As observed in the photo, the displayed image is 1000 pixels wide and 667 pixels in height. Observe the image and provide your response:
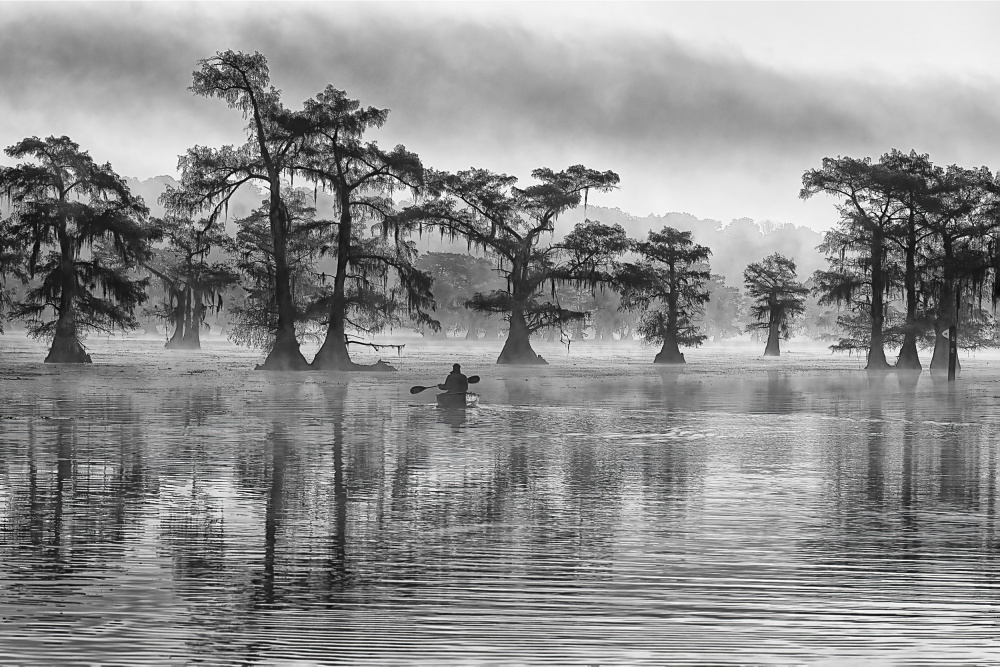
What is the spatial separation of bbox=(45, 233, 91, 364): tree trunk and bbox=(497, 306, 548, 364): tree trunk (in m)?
22.9

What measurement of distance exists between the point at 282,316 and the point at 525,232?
65.8 feet

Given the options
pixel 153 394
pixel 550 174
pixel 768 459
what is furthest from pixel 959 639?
pixel 550 174

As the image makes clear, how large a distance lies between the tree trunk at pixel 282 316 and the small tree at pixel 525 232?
13.9m

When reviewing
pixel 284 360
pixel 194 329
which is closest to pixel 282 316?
pixel 284 360

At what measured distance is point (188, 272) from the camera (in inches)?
2987

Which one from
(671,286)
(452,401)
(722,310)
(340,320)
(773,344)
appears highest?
(722,310)

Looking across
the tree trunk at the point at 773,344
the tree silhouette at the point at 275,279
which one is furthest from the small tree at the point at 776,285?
the tree silhouette at the point at 275,279

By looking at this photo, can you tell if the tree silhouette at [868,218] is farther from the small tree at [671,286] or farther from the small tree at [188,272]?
the small tree at [188,272]

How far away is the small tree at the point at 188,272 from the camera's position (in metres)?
70.5

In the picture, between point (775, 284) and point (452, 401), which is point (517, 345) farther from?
A: point (452, 401)

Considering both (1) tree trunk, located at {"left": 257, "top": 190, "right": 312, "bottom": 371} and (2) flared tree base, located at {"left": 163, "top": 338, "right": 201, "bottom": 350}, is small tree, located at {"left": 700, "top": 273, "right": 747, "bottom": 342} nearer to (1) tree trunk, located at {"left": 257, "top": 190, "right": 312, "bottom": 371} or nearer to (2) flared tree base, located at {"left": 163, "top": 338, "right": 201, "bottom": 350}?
(2) flared tree base, located at {"left": 163, "top": 338, "right": 201, "bottom": 350}

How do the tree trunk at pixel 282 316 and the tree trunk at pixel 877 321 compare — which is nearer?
the tree trunk at pixel 282 316

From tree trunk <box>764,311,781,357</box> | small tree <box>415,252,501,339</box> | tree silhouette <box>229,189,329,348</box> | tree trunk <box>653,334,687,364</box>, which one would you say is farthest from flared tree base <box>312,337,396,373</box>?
small tree <box>415,252,501,339</box>

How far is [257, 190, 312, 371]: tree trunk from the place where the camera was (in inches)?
2163
